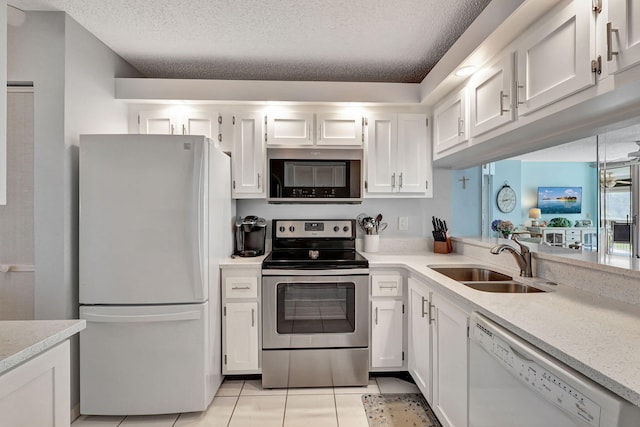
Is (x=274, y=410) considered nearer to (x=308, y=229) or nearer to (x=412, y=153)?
(x=308, y=229)

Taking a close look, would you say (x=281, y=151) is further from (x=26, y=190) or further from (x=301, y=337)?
(x=26, y=190)

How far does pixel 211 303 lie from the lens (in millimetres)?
2057

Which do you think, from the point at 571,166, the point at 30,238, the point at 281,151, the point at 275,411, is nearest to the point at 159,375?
the point at 275,411

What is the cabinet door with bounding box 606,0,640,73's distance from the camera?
0.95 meters

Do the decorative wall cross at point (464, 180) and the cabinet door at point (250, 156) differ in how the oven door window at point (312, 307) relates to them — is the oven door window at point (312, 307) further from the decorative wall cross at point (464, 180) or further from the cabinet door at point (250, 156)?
the decorative wall cross at point (464, 180)

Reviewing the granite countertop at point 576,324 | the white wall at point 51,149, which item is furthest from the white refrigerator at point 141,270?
the granite countertop at point 576,324

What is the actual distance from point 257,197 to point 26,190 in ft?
4.72

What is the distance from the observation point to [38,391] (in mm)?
899

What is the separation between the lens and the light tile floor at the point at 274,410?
1.90 meters

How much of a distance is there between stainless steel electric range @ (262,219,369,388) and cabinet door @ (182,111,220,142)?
1.17 metres

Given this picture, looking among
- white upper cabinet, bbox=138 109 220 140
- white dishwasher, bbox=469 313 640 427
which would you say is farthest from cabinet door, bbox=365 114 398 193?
white dishwasher, bbox=469 313 640 427

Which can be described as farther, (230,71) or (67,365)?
(230,71)

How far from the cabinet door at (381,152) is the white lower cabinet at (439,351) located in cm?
85

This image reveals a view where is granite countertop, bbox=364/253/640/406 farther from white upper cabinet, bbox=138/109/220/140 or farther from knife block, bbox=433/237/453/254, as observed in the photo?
white upper cabinet, bbox=138/109/220/140
